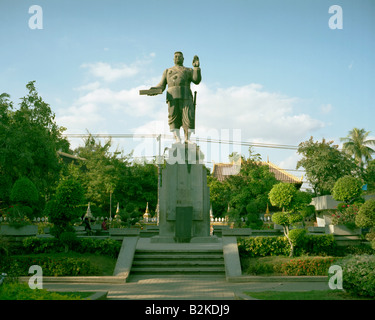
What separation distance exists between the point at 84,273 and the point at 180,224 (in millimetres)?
5404

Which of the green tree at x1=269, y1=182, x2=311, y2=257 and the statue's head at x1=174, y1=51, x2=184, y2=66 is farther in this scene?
the statue's head at x1=174, y1=51, x2=184, y2=66

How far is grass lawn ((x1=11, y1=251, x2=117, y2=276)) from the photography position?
10805 millimetres

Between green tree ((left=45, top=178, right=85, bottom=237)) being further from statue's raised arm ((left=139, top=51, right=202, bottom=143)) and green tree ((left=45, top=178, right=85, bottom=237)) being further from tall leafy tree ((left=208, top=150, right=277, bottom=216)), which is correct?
tall leafy tree ((left=208, top=150, right=277, bottom=216))

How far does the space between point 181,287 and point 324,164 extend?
77.1ft

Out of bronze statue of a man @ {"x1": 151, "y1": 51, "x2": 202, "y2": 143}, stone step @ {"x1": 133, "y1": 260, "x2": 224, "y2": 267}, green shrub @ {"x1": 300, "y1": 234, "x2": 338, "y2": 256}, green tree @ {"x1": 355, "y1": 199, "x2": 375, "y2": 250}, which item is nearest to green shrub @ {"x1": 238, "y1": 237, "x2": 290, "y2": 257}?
green shrub @ {"x1": 300, "y1": 234, "x2": 338, "y2": 256}

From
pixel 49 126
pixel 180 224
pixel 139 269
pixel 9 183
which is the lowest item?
pixel 139 269

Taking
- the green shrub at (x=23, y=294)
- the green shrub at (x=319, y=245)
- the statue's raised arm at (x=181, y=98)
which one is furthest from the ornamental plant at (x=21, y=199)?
the green shrub at (x=319, y=245)

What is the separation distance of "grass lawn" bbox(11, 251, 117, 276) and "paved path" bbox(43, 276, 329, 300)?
88 centimetres

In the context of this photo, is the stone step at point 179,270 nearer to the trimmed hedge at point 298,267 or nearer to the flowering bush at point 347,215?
the trimmed hedge at point 298,267

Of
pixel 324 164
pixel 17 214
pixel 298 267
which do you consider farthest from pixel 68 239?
pixel 324 164

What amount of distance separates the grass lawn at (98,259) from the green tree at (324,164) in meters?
22.9

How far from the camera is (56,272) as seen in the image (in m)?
10.3
